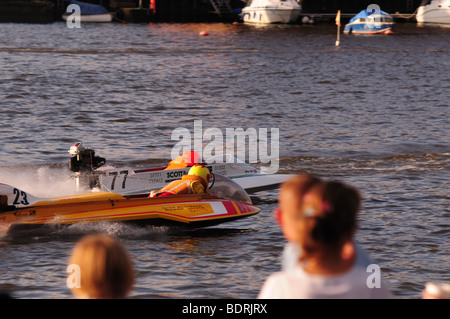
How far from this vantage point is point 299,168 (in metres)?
19.5

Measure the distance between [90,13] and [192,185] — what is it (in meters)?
75.5

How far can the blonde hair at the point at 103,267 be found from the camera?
3422mm

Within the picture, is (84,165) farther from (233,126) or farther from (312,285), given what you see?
(233,126)

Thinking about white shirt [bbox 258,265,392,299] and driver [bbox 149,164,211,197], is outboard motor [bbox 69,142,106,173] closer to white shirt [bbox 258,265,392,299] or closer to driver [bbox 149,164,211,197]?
driver [bbox 149,164,211,197]

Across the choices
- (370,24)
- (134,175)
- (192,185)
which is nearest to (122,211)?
(192,185)

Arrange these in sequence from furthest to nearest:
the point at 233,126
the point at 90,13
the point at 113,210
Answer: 1. the point at 90,13
2. the point at 233,126
3. the point at 113,210

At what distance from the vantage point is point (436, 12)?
81625 mm

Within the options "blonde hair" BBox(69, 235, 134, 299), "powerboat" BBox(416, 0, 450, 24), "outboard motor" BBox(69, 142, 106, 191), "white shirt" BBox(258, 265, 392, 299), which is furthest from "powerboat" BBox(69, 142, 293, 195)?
"powerboat" BBox(416, 0, 450, 24)

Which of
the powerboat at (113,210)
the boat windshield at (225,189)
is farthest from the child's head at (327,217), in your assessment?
the boat windshield at (225,189)

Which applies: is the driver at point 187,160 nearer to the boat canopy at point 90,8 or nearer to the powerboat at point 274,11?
the powerboat at point 274,11

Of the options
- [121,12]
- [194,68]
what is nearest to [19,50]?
[194,68]

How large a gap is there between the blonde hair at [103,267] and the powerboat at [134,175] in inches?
428

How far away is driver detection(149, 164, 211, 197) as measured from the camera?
44.3ft
